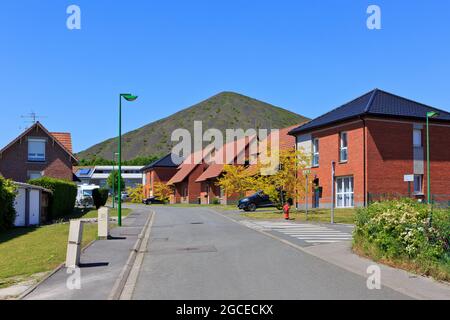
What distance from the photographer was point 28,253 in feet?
49.0

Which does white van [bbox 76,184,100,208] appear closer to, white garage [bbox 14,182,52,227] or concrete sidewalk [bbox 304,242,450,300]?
white garage [bbox 14,182,52,227]

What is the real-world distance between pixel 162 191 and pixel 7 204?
54707 millimetres

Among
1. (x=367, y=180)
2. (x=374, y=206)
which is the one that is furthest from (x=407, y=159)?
(x=374, y=206)

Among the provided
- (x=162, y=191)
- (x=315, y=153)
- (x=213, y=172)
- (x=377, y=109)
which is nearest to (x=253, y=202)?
(x=315, y=153)

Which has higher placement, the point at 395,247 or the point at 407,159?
the point at 407,159

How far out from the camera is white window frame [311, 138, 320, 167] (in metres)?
38.5

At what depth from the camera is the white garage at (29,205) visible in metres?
26.5

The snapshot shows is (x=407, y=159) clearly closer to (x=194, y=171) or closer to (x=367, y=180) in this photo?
(x=367, y=180)

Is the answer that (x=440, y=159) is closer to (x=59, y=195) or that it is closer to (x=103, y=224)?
(x=59, y=195)

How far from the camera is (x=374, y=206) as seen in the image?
13.4 metres

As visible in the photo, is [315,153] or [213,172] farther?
[213,172]

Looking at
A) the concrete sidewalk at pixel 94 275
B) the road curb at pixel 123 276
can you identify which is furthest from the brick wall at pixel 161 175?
the road curb at pixel 123 276
